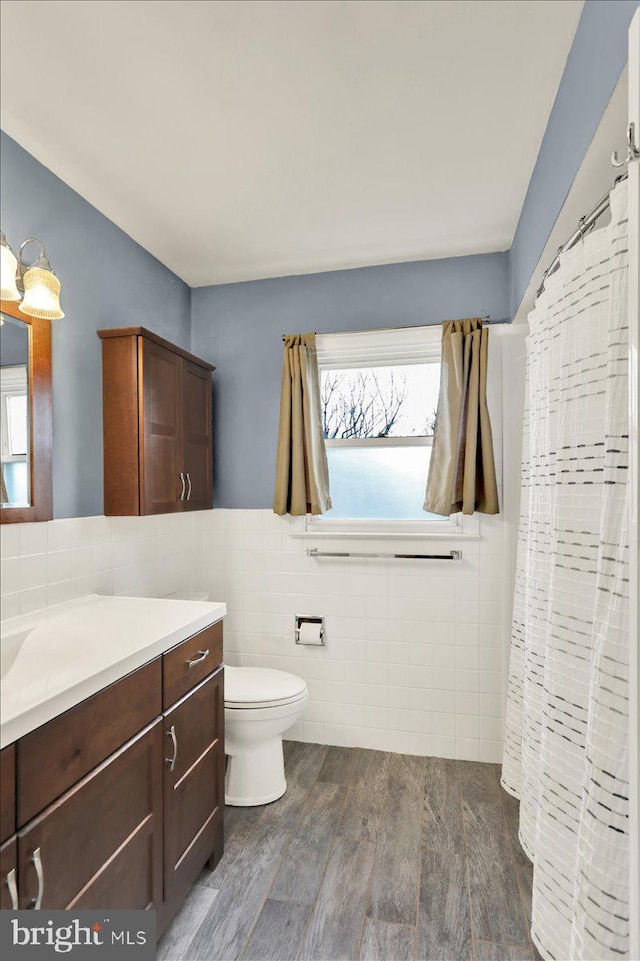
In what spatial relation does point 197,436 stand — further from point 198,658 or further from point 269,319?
point 198,658

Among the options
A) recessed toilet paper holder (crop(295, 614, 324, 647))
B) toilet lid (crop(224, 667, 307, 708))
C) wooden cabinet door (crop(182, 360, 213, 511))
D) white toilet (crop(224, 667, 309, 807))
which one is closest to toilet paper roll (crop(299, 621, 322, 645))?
recessed toilet paper holder (crop(295, 614, 324, 647))

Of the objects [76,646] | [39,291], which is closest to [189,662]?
[76,646]

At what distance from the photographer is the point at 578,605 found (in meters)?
1.25

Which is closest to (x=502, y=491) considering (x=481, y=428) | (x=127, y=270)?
(x=481, y=428)

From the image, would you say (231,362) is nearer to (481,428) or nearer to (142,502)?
(142,502)

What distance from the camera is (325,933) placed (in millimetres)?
1552

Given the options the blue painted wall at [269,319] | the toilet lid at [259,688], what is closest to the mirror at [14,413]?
the toilet lid at [259,688]

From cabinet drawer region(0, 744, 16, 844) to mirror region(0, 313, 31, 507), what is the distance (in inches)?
35.3

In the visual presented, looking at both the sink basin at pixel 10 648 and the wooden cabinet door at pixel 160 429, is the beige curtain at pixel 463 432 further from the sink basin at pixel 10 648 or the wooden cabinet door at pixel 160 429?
the sink basin at pixel 10 648

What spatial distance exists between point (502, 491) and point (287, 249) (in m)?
1.60

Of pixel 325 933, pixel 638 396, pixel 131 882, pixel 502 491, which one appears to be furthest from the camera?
pixel 502 491

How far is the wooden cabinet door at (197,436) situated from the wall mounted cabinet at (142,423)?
0.14 ft

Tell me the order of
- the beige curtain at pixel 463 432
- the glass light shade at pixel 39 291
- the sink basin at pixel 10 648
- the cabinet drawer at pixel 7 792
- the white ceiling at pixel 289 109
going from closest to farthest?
the cabinet drawer at pixel 7 792 < the white ceiling at pixel 289 109 < the sink basin at pixel 10 648 < the glass light shade at pixel 39 291 < the beige curtain at pixel 463 432

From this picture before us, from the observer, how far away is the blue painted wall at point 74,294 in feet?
5.67
